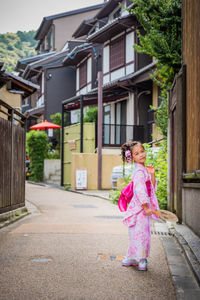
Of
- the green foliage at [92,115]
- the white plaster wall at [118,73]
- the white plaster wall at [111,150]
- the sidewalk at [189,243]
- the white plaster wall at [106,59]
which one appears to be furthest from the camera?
the white plaster wall at [106,59]

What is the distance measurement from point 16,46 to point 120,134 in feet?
142

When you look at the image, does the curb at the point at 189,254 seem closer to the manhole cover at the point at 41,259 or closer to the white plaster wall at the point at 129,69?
the manhole cover at the point at 41,259

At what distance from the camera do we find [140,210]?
500 centimetres

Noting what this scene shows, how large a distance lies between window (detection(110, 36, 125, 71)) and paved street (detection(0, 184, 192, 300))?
53.7ft

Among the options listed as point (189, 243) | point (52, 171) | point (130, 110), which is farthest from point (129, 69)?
point (189, 243)

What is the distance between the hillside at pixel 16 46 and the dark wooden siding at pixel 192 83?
4881cm

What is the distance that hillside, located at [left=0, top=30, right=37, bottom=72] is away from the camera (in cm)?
5778

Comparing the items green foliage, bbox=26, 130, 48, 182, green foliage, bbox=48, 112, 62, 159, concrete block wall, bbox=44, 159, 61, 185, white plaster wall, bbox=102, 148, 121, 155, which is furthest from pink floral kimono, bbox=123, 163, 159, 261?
green foliage, bbox=48, 112, 62, 159

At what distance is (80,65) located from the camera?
31.4m

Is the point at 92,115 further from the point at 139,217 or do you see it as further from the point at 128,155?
the point at 139,217

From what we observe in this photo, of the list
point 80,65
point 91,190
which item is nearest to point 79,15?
point 80,65

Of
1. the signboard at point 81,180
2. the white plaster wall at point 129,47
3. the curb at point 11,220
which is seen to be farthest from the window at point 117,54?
the curb at point 11,220

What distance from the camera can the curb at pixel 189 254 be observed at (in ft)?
15.1

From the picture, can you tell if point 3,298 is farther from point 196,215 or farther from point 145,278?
point 196,215
